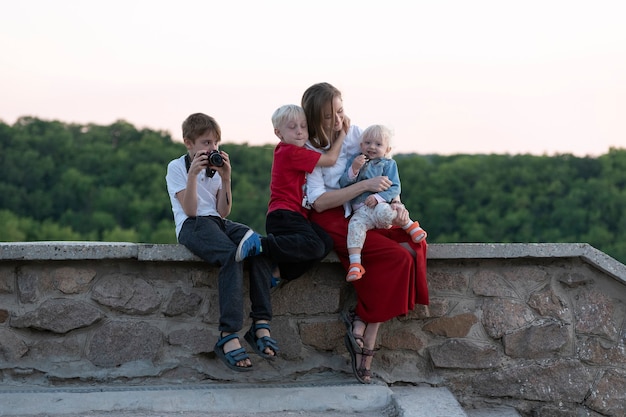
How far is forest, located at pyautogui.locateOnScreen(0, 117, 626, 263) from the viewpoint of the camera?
14773mm

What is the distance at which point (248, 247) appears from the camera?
368cm

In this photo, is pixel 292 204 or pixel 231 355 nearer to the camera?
pixel 231 355

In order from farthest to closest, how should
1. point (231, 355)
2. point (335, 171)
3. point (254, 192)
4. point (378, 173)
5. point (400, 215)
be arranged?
1. point (254, 192)
2. point (335, 171)
3. point (378, 173)
4. point (400, 215)
5. point (231, 355)

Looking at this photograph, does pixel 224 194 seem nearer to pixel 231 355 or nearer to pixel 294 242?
pixel 294 242

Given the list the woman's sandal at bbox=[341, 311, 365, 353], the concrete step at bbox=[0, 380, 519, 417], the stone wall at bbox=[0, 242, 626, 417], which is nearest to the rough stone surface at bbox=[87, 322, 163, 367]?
the stone wall at bbox=[0, 242, 626, 417]

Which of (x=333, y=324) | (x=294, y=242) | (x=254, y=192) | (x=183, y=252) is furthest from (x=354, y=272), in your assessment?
(x=254, y=192)

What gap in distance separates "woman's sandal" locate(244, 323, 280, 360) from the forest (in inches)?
414

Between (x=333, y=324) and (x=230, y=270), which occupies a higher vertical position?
(x=230, y=270)

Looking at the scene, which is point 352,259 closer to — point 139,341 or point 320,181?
point 320,181

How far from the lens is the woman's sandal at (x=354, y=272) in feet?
12.1

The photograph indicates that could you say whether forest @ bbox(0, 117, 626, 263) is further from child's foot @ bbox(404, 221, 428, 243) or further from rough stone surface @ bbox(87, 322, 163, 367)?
child's foot @ bbox(404, 221, 428, 243)

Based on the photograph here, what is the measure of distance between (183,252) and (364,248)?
2.64ft

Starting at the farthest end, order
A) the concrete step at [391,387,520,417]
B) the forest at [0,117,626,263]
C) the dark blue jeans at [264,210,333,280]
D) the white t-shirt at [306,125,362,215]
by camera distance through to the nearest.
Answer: the forest at [0,117,626,263]
the white t-shirt at [306,125,362,215]
the dark blue jeans at [264,210,333,280]
the concrete step at [391,387,520,417]

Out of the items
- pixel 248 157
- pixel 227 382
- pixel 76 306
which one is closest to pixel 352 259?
pixel 227 382
